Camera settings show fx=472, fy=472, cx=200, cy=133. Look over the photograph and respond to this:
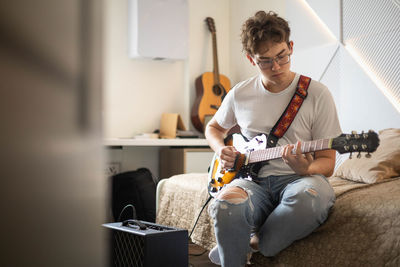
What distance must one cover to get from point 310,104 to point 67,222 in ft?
5.10

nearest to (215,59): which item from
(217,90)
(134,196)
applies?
(217,90)

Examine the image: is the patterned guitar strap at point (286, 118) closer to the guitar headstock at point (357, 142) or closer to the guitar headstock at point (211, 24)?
the guitar headstock at point (357, 142)

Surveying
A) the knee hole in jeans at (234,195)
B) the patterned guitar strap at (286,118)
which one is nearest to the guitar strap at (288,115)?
the patterned guitar strap at (286,118)

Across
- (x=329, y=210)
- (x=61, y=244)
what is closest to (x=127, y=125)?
(x=329, y=210)

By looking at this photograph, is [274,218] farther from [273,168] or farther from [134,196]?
[134,196]

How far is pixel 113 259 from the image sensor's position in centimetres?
199

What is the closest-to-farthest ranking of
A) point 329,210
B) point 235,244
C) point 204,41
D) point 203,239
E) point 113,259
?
point 235,244
point 329,210
point 113,259
point 203,239
point 204,41

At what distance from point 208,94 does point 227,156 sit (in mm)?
2269

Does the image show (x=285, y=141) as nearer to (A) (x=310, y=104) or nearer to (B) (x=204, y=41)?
(A) (x=310, y=104)

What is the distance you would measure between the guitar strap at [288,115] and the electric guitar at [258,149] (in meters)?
0.04

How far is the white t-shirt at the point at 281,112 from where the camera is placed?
1636mm

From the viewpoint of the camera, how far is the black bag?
3311 millimetres

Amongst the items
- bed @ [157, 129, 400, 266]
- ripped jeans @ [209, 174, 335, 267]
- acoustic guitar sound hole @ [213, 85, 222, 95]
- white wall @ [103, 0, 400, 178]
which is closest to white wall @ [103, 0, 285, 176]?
white wall @ [103, 0, 400, 178]

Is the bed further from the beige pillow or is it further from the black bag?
the black bag
